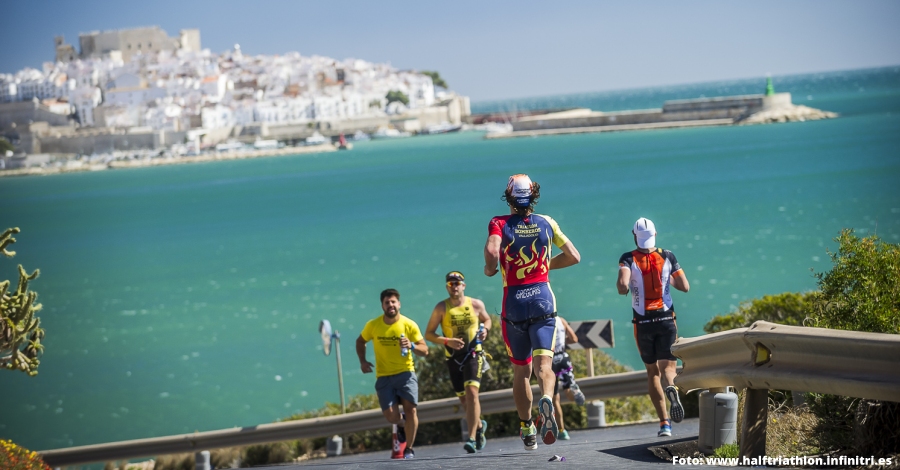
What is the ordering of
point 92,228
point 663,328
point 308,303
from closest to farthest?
point 663,328 → point 308,303 → point 92,228

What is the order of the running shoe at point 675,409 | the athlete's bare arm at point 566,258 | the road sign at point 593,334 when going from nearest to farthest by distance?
the athlete's bare arm at point 566,258
the running shoe at point 675,409
the road sign at point 593,334

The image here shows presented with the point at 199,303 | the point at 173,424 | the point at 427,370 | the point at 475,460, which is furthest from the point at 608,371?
the point at 199,303

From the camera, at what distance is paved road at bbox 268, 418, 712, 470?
260 inches

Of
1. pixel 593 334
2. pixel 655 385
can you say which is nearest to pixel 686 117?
pixel 593 334

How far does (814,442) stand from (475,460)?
7.59ft

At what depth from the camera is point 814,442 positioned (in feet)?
19.6

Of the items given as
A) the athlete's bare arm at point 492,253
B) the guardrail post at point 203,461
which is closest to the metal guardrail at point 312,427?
the guardrail post at point 203,461

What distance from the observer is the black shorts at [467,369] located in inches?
349

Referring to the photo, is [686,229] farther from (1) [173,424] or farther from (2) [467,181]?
(2) [467,181]

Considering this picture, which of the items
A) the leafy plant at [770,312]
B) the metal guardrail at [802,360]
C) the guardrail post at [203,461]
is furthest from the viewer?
the leafy plant at [770,312]

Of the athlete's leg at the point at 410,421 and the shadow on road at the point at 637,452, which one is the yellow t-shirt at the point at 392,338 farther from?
the shadow on road at the point at 637,452

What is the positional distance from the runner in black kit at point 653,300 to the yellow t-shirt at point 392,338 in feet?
6.64

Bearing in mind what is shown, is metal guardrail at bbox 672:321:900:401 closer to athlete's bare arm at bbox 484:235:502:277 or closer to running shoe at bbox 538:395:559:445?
running shoe at bbox 538:395:559:445

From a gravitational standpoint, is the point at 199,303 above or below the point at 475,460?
below
